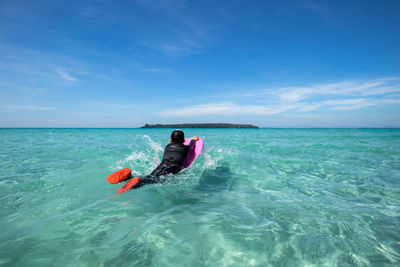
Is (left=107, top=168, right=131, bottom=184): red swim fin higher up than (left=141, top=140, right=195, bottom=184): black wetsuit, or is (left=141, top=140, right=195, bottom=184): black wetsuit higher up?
(left=141, top=140, right=195, bottom=184): black wetsuit

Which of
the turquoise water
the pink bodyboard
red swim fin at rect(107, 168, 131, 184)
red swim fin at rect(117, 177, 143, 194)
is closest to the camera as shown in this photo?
the turquoise water

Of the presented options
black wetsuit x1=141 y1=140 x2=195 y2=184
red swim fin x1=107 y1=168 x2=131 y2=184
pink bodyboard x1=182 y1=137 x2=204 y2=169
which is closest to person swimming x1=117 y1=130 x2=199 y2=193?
black wetsuit x1=141 y1=140 x2=195 y2=184

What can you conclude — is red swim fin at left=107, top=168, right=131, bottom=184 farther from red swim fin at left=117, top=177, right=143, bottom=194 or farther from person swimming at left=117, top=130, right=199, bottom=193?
person swimming at left=117, top=130, right=199, bottom=193

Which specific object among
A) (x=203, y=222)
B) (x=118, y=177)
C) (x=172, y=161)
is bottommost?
(x=203, y=222)

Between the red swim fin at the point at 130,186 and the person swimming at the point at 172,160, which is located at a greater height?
the person swimming at the point at 172,160

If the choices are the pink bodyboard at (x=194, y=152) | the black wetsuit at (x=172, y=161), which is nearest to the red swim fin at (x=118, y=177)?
the black wetsuit at (x=172, y=161)

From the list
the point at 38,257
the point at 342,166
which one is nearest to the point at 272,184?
the point at 342,166

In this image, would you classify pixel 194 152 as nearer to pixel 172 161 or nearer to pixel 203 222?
pixel 172 161

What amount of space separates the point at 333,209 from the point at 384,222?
0.78 m

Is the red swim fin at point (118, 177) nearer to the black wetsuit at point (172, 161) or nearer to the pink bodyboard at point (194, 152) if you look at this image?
the black wetsuit at point (172, 161)

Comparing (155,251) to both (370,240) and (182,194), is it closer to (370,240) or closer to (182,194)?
(182,194)

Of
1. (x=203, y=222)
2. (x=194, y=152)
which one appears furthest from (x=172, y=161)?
(x=203, y=222)

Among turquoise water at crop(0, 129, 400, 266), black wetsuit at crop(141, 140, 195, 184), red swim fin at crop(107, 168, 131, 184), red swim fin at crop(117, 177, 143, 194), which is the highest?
black wetsuit at crop(141, 140, 195, 184)

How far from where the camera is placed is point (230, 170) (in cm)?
761
